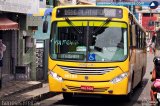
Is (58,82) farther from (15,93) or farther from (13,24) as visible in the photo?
(13,24)

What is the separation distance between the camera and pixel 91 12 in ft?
46.7

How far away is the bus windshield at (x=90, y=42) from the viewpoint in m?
13.8

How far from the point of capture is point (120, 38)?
1398 cm

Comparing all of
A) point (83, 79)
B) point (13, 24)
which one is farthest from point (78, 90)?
point (13, 24)

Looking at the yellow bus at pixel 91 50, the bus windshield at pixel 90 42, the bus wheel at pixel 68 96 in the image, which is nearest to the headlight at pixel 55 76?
the yellow bus at pixel 91 50

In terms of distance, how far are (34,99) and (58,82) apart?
1.61 meters

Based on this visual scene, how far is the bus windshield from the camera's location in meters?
13.8

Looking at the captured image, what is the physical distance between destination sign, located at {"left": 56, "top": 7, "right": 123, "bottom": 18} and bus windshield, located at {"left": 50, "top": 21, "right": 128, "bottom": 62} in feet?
0.79

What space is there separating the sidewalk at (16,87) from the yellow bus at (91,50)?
2.41m

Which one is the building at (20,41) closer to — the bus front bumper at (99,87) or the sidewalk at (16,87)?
the sidewalk at (16,87)

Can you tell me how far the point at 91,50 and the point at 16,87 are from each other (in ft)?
15.5

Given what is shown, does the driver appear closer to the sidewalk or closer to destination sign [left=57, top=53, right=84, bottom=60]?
destination sign [left=57, top=53, right=84, bottom=60]

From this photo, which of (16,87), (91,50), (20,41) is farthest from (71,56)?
(20,41)

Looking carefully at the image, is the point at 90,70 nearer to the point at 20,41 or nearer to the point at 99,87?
the point at 99,87
